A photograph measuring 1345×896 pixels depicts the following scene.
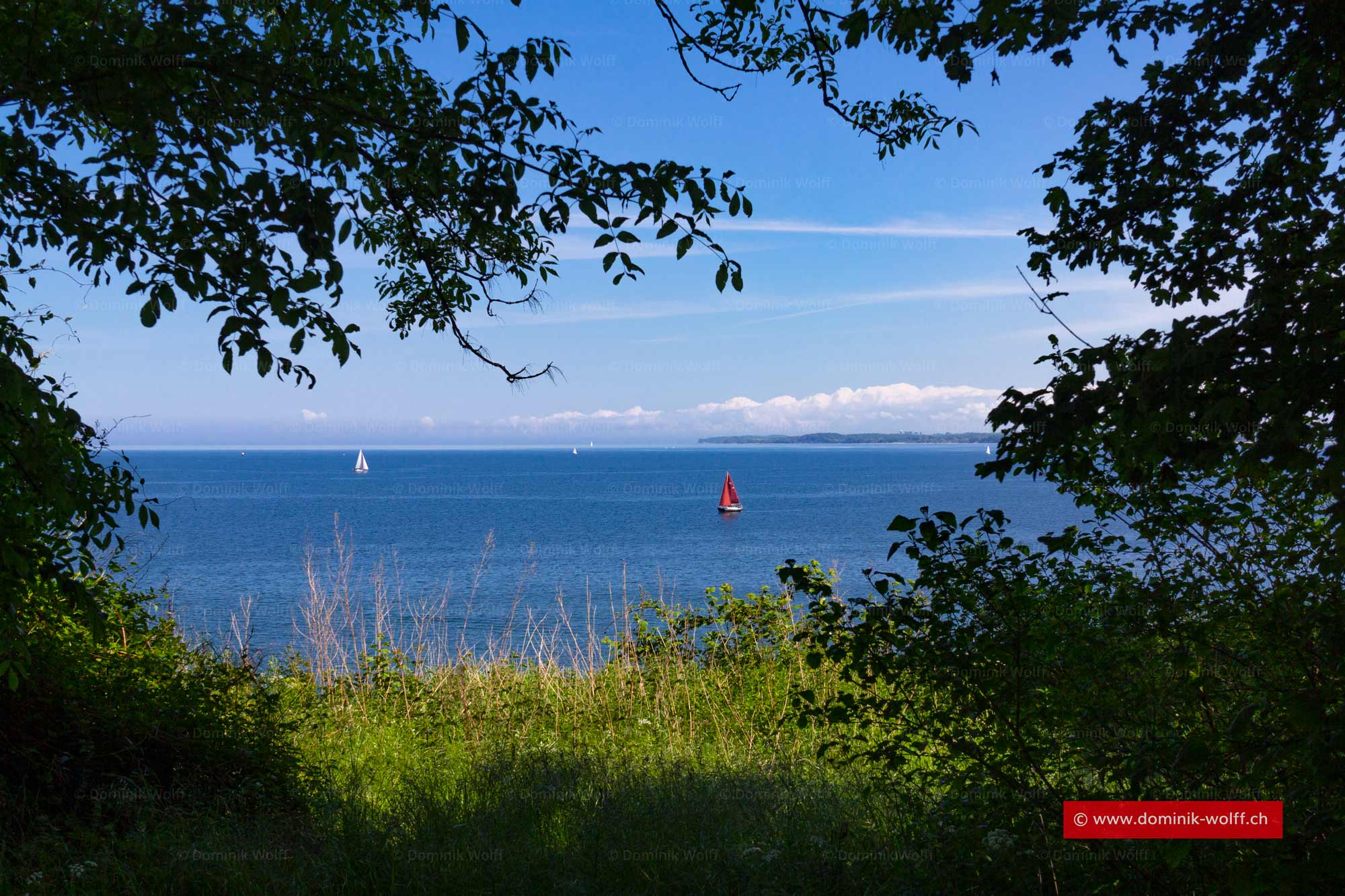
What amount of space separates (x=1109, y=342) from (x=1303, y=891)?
2.16 meters

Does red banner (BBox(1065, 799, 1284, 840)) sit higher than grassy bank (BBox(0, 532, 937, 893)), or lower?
higher

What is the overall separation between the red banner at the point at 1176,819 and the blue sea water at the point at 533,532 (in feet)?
15.9

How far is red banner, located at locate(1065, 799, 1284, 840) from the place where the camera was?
9.87 feet

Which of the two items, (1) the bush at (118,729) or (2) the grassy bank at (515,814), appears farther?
(1) the bush at (118,729)

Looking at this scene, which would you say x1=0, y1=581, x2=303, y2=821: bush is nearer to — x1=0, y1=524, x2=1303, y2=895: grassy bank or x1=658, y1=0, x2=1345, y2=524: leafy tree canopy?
x1=0, y1=524, x2=1303, y2=895: grassy bank

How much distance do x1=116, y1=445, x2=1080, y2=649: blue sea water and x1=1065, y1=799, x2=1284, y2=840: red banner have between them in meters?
4.84

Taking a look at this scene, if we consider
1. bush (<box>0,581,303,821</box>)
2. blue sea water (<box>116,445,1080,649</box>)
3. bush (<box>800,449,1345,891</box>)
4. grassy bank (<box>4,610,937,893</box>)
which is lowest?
blue sea water (<box>116,445,1080,649</box>)

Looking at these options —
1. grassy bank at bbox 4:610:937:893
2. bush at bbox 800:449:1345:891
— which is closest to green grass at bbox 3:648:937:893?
grassy bank at bbox 4:610:937:893

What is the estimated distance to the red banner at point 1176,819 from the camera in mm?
3010

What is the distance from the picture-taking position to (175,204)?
135 inches

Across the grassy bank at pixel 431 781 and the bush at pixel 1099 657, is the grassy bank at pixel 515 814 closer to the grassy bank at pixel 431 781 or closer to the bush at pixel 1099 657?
the grassy bank at pixel 431 781

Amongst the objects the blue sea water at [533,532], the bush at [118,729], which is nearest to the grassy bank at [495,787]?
the bush at [118,729]

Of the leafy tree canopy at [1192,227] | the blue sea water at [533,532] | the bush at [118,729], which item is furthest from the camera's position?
the blue sea water at [533,532]

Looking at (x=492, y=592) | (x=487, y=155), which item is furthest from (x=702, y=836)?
(x=492, y=592)
